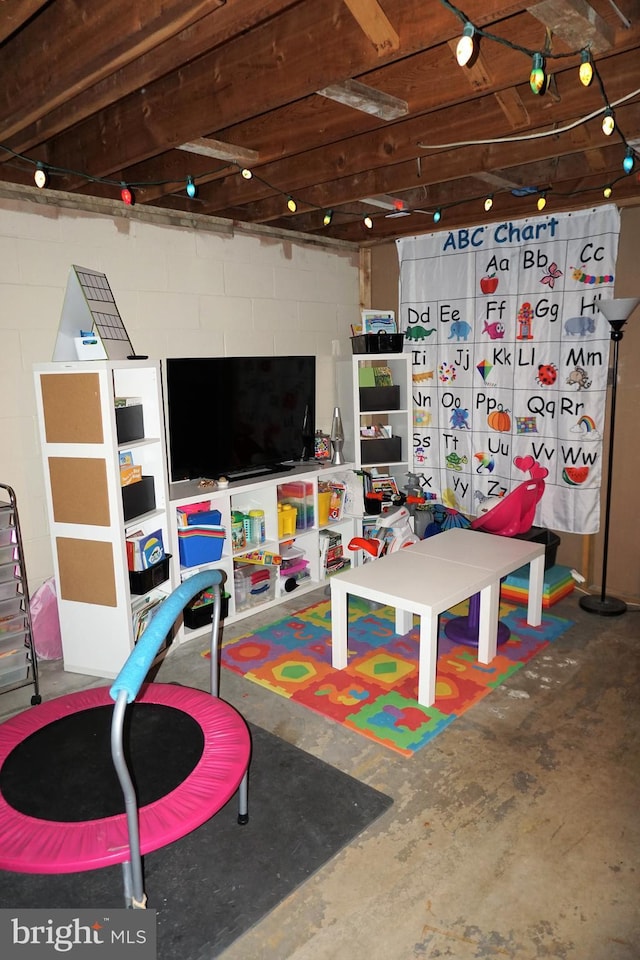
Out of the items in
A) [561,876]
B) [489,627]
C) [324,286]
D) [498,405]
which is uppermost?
[324,286]

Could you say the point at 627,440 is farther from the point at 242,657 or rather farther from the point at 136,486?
the point at 136,486

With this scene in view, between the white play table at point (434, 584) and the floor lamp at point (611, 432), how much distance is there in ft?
1.52

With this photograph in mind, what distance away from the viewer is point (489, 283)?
432cm

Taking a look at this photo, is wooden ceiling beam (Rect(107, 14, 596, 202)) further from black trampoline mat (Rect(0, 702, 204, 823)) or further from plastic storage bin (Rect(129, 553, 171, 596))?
black trampoline mat (Rect(0, 702, 204, 823))

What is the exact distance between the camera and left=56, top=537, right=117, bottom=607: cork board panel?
3.17m

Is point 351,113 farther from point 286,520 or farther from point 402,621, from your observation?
point 402,621

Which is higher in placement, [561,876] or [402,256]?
[402,256]

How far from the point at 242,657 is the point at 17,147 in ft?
8.88

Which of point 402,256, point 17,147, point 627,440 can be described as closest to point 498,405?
point 627,440

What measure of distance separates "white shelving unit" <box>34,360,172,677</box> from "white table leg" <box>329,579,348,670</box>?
0.96 m

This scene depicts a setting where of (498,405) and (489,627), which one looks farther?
(498,405)

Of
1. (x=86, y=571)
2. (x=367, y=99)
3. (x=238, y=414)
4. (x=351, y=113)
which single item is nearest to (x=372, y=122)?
(x=351, y=113)

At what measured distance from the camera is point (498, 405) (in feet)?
14.5

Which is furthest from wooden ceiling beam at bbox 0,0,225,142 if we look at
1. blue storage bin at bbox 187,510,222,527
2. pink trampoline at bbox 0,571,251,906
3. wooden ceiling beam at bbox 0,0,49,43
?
blue storage bin at bbox 187,510,222,527
